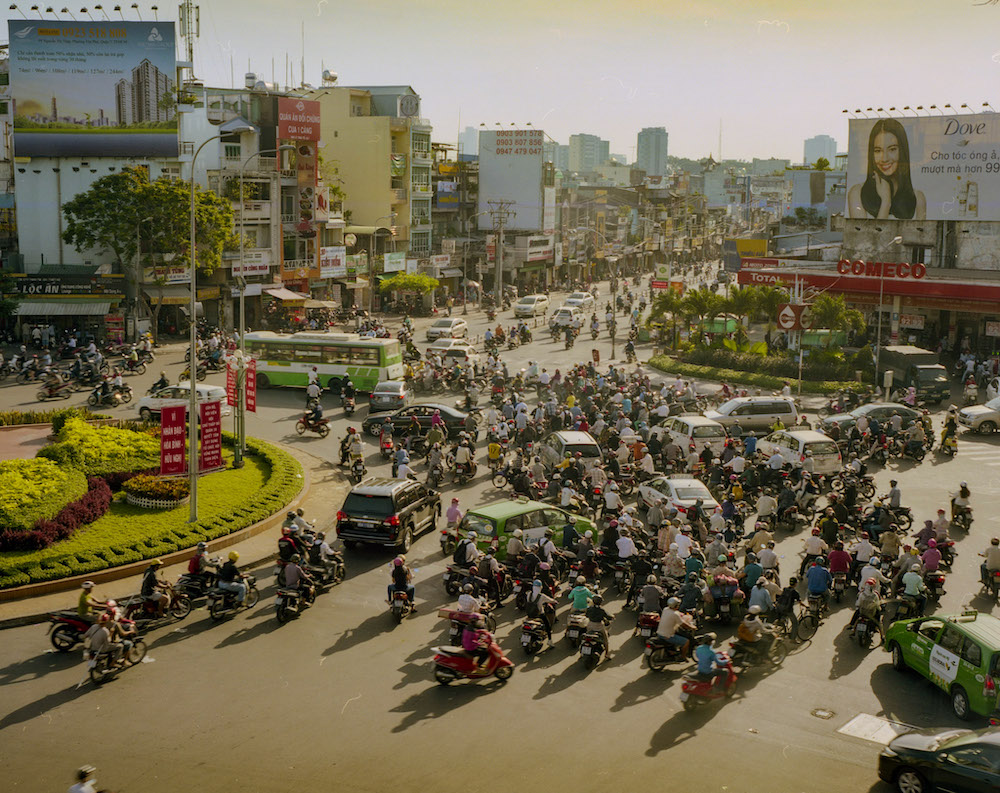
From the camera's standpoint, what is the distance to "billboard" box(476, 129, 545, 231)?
302ft

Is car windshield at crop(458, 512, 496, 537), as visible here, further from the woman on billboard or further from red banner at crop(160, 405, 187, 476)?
the woman on billboard

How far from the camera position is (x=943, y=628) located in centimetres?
1597

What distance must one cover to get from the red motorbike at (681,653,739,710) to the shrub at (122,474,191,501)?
43.0 feet

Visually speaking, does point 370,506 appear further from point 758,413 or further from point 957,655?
point 758,413

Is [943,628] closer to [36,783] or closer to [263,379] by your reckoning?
[36,783]

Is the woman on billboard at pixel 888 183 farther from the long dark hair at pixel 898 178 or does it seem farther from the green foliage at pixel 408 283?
the green foliage at pixel 408 283

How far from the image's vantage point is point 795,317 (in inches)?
1829

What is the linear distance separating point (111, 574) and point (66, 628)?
129 inches

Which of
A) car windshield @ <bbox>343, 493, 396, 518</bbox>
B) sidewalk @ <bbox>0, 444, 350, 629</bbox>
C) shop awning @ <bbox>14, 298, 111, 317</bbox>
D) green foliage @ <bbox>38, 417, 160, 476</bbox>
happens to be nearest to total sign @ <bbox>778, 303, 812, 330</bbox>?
sidewalk @ <bbox>0, 444, 350, 629</bbox>

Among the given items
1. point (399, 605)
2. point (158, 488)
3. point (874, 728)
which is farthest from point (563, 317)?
point (874, 728)

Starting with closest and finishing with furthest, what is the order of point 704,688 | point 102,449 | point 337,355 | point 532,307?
point 704,688
point 102,449
point 337,355
point 532,307

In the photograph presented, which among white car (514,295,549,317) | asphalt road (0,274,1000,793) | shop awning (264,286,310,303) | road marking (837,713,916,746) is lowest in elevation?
road marking (837,713,916,746)

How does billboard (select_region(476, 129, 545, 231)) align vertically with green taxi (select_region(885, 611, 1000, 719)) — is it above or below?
above

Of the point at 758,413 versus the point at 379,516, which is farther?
the point at 758,413
